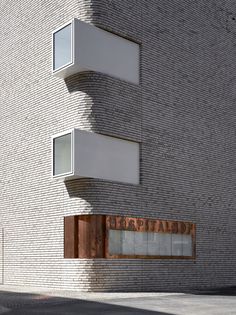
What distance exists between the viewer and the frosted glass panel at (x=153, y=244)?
69.8 feet

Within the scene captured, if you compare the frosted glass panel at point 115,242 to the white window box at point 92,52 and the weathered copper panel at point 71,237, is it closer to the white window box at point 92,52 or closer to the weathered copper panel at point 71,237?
the weathered copper panel at point 71,237

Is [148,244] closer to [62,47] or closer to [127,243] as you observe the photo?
[127,243]

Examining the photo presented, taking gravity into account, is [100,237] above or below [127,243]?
above

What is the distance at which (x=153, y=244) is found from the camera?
2142 cm

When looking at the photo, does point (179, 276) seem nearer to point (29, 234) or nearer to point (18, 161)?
point (29, 234)

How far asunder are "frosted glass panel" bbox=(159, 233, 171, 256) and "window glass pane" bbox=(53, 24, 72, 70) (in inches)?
290

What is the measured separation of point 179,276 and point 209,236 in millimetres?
2749

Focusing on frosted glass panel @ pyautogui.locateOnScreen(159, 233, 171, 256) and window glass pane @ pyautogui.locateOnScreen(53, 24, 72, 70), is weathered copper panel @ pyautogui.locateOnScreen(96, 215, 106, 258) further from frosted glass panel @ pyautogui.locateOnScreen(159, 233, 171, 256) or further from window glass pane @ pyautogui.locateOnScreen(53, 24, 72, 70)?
window glass pane @ pyautogui.locateOnScreen(53, 24, 72, 70)

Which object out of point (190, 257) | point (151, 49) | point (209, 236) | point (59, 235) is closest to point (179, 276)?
point (190, 257)

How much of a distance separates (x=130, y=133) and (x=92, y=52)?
3192mm

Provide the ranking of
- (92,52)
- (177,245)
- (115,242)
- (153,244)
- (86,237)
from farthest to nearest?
1. (177,245)
2. (153,244)
3. (92,52)
4. (115,242)
5. (86,237)

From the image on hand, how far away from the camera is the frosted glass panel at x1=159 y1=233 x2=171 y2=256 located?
21.9 metres

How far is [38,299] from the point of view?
15727 mm

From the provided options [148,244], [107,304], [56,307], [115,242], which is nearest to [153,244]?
[148,244]
